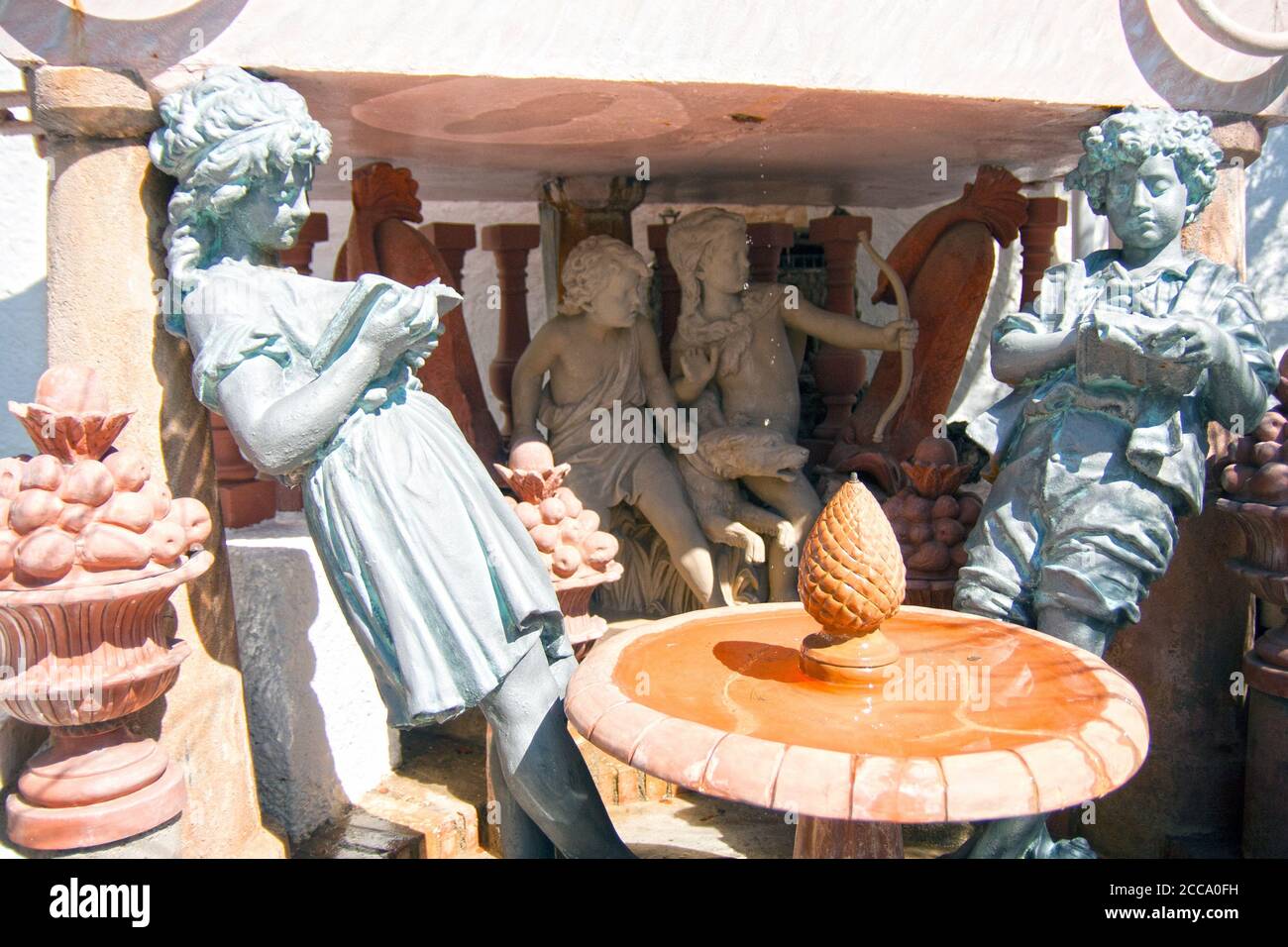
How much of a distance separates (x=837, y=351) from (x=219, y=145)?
303cm

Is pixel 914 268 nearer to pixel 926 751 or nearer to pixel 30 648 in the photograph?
pixel 926 751

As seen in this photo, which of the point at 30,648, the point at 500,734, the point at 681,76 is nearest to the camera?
the point at 30,648

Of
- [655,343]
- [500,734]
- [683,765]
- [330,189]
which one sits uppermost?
[330,189]

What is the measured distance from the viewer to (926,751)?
2.02 metres

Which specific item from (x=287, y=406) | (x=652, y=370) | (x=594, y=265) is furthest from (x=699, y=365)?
(x=287, y=406)

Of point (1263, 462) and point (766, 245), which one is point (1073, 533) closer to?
point (1263, 462)

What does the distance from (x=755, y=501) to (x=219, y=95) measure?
8.34 ft

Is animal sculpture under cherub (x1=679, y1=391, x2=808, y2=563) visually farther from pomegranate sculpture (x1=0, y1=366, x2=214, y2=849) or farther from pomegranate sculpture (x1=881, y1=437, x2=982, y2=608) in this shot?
pomegranate sculpture (x1=0, y1=366, x2=214, y2=849)

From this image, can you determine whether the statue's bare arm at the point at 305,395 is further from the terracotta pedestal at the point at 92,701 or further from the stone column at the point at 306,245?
the stone column at the point at 306,245

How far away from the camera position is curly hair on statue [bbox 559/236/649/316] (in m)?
4.26

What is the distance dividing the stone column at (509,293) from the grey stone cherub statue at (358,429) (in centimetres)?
226

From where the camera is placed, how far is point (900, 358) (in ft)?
15.2
